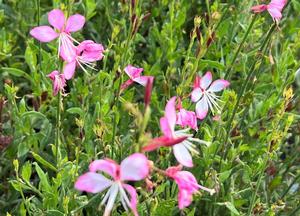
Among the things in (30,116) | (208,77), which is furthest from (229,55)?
(30,116)

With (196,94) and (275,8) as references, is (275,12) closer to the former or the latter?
(275,8)

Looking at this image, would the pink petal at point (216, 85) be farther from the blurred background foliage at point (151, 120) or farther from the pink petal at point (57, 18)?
the pink petal at point (57, 18)

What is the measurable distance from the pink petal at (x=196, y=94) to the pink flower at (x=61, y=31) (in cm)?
35

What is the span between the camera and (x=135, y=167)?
1023 millimetres

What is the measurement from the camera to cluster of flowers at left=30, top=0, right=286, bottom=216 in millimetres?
1080

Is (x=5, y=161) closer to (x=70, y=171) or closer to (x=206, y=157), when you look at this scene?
(x=70, y=171)

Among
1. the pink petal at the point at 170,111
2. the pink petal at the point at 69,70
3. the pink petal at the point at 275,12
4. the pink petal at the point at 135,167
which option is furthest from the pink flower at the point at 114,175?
the pink petal at the point at 275,12

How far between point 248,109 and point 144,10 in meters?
0.77

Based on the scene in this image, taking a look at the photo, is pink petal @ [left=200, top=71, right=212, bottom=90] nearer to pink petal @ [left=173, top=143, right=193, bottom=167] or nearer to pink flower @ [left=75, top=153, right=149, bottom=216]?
pink petal @ [left=173, top=143, right=193, bottom=167]

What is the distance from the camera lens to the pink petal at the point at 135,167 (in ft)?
3.33

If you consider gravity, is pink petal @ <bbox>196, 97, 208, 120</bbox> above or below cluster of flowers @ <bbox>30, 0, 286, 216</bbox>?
below

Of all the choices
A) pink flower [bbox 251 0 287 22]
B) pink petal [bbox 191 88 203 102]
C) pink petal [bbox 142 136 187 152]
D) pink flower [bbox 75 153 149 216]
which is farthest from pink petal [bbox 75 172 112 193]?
pink flower [bbox 251 0 287 22]

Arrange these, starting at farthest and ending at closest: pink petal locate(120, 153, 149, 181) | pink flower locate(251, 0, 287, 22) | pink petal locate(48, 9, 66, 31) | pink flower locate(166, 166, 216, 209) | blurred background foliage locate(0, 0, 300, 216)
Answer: blurred background foliage locate(0, 0, 300, 216) < pink flower locate(251, 0, 287, 22) < pink petal locate(48, 9, 66, 31) < pink flower locate(166, 166, 216, 209) < pink petal locate(120, 153, 149, 181)

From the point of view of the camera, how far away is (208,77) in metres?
1.66
